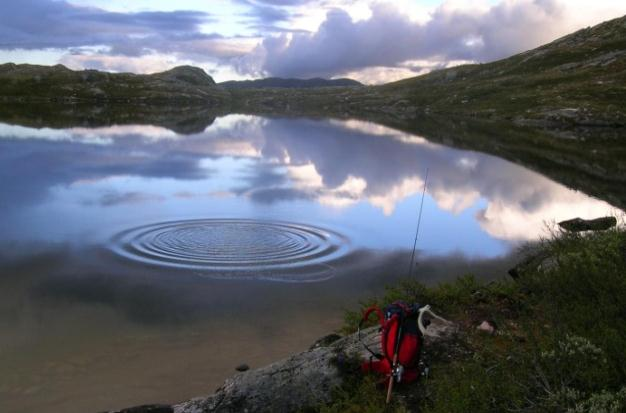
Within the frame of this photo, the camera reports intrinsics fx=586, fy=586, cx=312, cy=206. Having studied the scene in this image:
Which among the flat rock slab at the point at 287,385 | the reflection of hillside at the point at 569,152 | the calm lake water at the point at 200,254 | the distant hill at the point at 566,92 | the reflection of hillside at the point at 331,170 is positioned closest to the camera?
the flat rock slab at the point at 287,385

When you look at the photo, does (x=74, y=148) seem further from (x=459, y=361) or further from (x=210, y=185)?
(x=459, y=361)

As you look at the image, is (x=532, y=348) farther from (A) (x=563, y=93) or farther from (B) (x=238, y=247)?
(A) (x=563, y=93)

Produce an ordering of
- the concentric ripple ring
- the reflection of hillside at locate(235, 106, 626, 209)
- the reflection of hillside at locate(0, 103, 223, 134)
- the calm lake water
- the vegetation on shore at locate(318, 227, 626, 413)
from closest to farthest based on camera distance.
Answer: the vegetation on shore at locate(318, 227, 626, 413) < the calm lake water < the concentric ripple ring < the reflection of hillside at locate(235, 106, 626, 209) < the reflection of hillside at locate(0, 103, 223, 134)

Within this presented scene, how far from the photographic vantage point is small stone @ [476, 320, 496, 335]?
10.8 metres

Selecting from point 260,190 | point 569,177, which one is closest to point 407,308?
point 260,190

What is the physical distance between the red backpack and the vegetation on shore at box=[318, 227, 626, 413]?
0.95 ft

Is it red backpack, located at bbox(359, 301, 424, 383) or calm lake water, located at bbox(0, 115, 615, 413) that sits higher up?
red backpack, located at bbox(359, 301, 424, 383)

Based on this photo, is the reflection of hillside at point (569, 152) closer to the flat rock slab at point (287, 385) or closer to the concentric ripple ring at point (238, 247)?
the concentric ripple ring at point (238, 247)

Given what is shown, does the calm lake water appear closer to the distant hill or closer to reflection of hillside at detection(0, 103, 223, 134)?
reflection of hillside at detection(0, 103, 223, 134)

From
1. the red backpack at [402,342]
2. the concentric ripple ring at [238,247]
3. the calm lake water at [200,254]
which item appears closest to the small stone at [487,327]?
the red backpack at [402,342]

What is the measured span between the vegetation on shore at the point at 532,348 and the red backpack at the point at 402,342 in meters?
0.29

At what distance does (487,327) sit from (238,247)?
1228cm

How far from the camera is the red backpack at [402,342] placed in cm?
902

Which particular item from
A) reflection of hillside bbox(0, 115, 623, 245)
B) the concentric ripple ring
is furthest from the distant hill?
the concentric ripple ring
